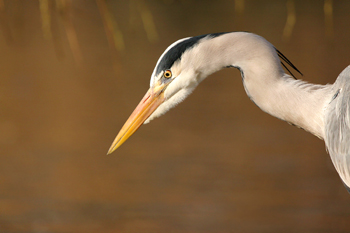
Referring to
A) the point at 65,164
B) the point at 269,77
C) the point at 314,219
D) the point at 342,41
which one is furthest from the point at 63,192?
the point at 342,41

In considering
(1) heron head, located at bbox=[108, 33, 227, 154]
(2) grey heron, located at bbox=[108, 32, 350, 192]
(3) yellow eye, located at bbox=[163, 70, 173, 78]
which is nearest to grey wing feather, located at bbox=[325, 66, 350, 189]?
(2) grey heron, located at bbox=[108, 32, 350, 192]

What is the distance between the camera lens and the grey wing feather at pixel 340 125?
67.3 inches

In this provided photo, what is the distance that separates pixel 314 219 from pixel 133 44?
186 inches

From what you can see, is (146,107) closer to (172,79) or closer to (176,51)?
(172,79)

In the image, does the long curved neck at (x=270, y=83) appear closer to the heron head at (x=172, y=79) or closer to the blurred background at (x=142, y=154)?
the heron head at (x=172, y=79)

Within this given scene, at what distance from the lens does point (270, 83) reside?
1.76 m

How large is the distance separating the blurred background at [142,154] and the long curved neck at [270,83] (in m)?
0.50

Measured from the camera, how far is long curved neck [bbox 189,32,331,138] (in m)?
1.74

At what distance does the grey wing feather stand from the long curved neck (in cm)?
3

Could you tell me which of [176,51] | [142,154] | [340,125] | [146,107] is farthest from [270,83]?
[142,154]

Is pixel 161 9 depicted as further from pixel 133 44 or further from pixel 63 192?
pixel 63 192

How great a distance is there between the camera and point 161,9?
896 cm

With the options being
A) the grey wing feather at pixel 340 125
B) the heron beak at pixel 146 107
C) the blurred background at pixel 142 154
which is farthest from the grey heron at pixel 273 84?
the blurred background at pixel 142 154

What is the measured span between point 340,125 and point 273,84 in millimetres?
265
